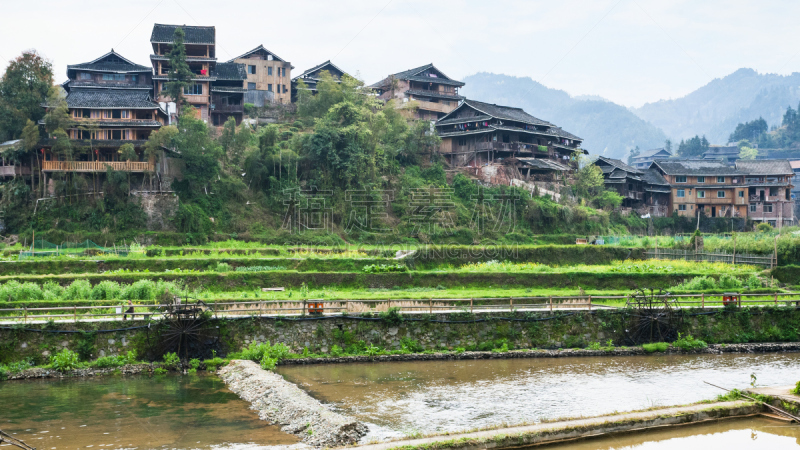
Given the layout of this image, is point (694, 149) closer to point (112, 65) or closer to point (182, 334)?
point (112, 65)

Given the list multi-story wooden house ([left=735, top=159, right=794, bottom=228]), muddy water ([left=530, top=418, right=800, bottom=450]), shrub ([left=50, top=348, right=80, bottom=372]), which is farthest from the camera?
multi-story wooden house ([left=735, top=159, right=794, bottom=228])

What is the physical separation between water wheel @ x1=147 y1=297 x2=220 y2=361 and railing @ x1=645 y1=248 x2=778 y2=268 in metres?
32.4

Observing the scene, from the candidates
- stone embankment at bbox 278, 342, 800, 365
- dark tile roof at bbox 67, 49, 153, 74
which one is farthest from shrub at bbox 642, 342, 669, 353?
dark tile roof at bbox 67, 49, 153, 74

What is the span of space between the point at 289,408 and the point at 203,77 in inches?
1870

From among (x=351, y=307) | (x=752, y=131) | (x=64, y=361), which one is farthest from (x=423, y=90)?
(x=752, y=131)

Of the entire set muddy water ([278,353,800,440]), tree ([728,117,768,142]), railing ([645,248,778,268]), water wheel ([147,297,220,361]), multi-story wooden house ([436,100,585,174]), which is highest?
tree ([728,117,768,142])

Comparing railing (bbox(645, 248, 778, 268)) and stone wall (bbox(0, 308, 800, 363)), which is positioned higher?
railing (bbox(645, 248, 778, 268))

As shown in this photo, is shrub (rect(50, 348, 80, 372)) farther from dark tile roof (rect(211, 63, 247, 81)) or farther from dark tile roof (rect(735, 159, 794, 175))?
dark tile roof (rect(735, 159, 794, 175))

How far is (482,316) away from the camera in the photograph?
25.8m

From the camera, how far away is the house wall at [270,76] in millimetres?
67750

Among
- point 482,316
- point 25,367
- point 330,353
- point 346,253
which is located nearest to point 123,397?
point 25,367

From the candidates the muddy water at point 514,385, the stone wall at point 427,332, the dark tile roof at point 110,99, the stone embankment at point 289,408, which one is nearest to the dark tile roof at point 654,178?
the stone wall at point 427,332

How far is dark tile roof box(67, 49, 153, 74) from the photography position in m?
58.3

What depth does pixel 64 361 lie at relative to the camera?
2170 centimetres
